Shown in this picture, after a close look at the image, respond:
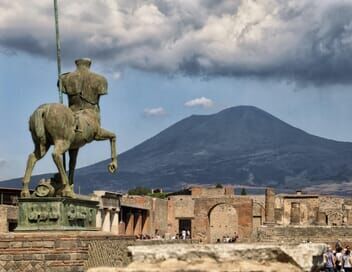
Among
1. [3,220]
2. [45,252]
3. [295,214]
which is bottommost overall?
[45,252]

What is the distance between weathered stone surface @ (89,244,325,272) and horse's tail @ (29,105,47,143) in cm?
833

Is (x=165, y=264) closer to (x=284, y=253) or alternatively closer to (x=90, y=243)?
(x=284, y=253)

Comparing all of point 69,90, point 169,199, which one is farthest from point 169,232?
point 69,90

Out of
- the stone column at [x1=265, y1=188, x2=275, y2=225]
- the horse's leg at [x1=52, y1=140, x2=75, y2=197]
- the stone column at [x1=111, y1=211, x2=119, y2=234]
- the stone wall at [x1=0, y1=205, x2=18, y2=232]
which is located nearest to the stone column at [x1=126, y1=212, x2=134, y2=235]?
the stone column at [x1=111, y1=211, x2=119, y2=234]

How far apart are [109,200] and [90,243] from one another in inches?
1537

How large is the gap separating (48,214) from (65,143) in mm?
1146

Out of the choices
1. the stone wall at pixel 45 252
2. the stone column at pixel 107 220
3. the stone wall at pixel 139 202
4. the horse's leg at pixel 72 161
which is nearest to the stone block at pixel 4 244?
the stone wall at pixel 45 252

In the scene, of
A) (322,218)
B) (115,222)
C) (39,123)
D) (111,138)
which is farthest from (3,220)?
(322,218)

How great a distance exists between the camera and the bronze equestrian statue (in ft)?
46.3

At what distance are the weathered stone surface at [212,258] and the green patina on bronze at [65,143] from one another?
791 cm

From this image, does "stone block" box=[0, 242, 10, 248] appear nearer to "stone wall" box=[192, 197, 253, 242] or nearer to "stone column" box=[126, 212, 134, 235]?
"stone column" box=[126, 212, 134, 235]

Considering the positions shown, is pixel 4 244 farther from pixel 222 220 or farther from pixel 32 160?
pixel 222 220

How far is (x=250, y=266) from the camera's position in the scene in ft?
19.1

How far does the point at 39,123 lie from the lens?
14.1 metres
